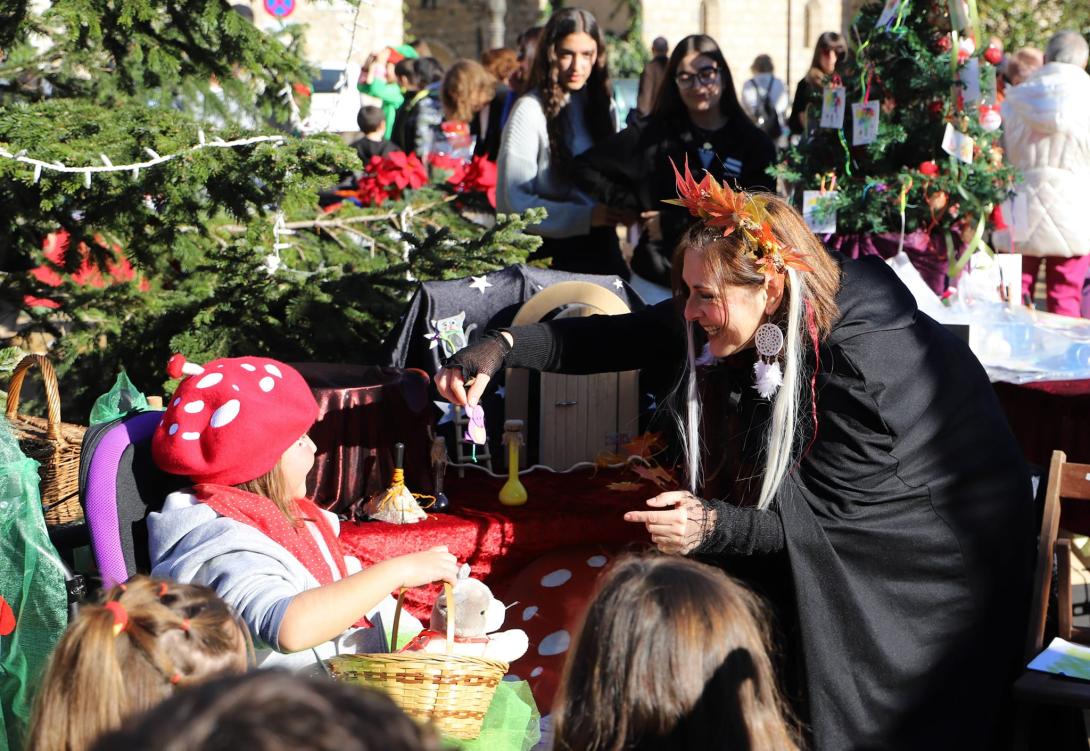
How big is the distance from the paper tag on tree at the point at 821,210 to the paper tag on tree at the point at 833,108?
1.05 ft

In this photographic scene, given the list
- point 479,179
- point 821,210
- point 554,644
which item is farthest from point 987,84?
point 554,644

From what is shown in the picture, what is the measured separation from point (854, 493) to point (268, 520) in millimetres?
1277

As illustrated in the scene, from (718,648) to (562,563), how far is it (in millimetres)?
1562

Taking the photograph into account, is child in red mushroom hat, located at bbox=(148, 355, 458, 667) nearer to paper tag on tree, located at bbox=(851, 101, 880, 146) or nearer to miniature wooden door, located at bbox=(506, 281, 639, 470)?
miniature wooden door, located at bbox=(506, 281, 639, 470)

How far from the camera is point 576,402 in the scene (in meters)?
3.47

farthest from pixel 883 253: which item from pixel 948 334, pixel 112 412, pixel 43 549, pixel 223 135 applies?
pixel 43 549

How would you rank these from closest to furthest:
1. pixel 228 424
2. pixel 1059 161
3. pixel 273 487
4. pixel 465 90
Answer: pixel 228 424 < pixel 273 487 < pixel 1059 161 < pixel 465 90

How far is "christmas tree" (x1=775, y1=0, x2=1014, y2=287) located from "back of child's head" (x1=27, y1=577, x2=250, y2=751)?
4020 millimetres

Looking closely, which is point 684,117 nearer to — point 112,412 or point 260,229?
point 260,229

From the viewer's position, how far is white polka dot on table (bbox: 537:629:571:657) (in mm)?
3131

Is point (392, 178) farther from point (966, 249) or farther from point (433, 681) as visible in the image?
point (433, 681)

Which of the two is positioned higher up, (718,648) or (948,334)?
(948,334)

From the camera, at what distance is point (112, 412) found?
2.95 metres

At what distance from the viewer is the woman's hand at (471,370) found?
2906 millimetres
